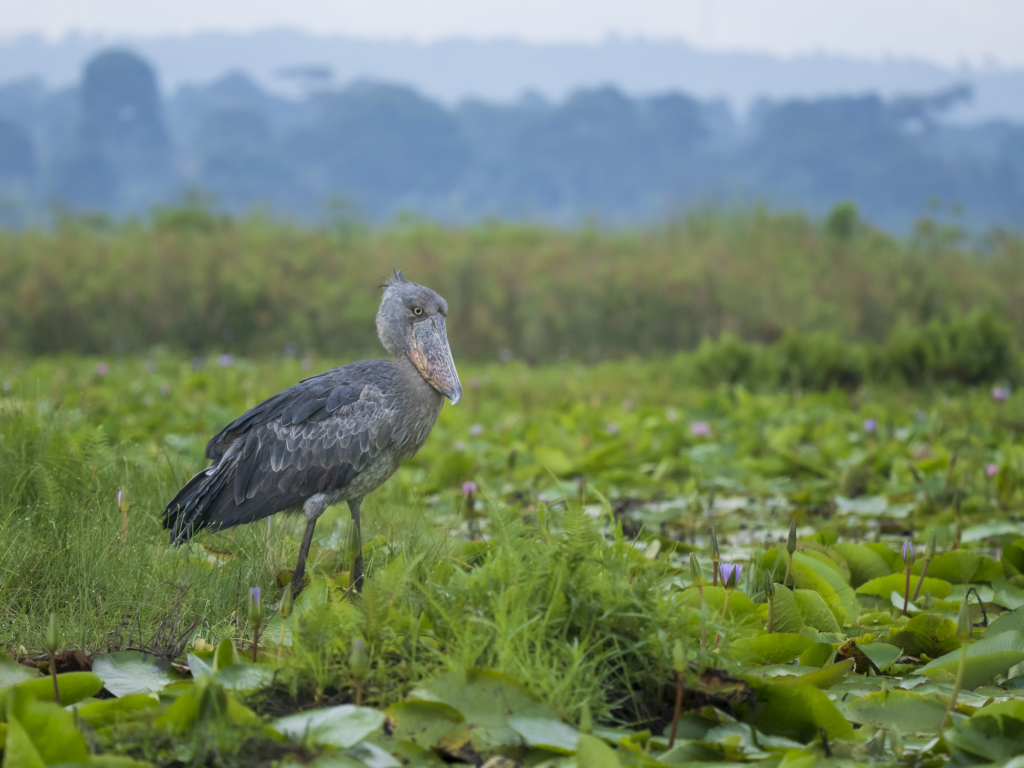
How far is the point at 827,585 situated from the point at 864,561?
55 centimetres

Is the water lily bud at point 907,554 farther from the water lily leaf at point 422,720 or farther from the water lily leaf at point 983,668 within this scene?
the water lily leaf at point 422,720

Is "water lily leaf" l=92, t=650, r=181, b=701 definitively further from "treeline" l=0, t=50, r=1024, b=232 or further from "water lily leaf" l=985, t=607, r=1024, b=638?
"treeline" l=0, t=50, r=1024, b=232

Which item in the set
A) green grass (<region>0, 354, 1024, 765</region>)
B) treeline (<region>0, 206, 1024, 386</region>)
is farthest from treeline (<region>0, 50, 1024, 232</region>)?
green grass (<region>0, 354, 1024, 765</region>)

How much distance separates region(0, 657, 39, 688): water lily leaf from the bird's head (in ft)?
4.16

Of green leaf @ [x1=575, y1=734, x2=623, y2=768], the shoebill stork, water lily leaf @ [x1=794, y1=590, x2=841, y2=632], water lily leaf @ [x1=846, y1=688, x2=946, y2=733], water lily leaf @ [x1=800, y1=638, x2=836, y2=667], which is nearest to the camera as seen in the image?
green leaf @ [x1=575, y1=734, x2=623, y2=768]

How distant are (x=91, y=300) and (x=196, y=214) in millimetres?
3548

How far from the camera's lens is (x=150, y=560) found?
2734 millimetres

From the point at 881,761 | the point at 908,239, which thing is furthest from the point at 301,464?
the point at 908,239

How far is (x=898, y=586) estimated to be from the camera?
9.77 feet

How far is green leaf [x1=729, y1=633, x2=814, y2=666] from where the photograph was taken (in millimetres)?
2256

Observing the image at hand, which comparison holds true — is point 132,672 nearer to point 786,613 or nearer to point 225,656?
point 225,656

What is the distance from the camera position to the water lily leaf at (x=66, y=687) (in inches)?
74.4

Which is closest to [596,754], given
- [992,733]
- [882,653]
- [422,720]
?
[422,720]

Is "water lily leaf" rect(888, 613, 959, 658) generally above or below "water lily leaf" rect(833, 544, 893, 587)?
above
